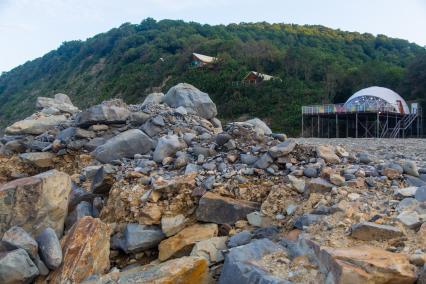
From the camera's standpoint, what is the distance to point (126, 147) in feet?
22.9

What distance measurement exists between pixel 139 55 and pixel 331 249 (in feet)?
172

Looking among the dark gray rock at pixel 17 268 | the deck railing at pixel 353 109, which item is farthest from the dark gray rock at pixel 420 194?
the deck railing at pixel 353 109

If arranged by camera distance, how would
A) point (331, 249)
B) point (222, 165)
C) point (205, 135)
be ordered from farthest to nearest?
point (205, 135)
point (222, 165)
point (331, 249)

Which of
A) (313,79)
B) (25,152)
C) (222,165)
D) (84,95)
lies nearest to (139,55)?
(84,95)

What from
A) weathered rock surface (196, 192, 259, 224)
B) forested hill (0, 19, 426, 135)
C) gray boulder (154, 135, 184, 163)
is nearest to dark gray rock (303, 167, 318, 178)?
weathered rock surface (196, 192, 259, 224)

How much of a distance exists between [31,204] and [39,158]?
3271mm

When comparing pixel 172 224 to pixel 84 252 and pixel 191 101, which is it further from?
pixel 191 101

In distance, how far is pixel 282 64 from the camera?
37.9 m

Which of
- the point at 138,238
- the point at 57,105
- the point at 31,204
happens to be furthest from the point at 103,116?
the point at 138,238

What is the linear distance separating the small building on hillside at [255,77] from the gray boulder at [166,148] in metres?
29.4

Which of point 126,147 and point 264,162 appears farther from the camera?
point 126,147

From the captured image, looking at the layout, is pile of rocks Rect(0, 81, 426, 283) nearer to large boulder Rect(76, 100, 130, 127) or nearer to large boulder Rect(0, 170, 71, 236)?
large boulder Rect(0, 170, 71, 236)

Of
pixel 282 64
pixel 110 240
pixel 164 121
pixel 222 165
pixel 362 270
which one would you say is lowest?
pixel 110 240

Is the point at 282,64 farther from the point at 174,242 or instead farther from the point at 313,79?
the point at 174,242
